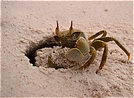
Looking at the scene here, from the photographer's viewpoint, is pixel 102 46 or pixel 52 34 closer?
pixel 102 46

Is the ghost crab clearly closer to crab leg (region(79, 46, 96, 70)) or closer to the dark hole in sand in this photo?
crab leg (region(79, 46, 96, 70))

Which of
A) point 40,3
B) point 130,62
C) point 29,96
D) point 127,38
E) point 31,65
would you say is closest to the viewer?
point 29,96

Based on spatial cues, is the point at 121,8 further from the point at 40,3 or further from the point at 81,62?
the point at 81,62

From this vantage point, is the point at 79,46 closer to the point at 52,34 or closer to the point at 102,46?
the point at 102,46

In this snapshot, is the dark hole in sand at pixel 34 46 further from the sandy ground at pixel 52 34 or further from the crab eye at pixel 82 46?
the crab eye at pixel 82 46

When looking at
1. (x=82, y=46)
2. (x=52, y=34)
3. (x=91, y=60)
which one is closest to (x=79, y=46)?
(x=82, y=46)

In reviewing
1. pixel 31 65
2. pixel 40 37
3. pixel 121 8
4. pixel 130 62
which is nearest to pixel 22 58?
pixel 31 65

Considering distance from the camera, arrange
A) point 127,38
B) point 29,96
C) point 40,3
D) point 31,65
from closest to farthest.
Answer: point 29,96 → point 31,65 → point 127,38 → point 40,3

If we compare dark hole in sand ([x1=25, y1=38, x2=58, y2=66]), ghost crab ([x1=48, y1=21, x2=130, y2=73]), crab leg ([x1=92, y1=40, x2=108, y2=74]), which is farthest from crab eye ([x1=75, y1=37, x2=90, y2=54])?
dark hole in sand ([x1=25, y1=38, x2=58, y2=66])

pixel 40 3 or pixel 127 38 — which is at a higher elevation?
pixel 40 3
